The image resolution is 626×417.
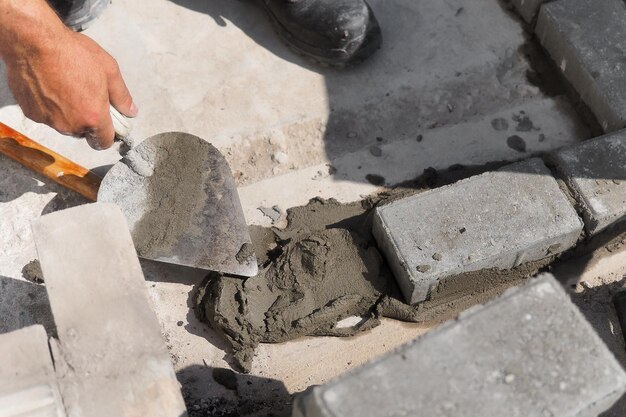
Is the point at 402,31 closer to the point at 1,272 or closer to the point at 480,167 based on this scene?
the point at 480,167

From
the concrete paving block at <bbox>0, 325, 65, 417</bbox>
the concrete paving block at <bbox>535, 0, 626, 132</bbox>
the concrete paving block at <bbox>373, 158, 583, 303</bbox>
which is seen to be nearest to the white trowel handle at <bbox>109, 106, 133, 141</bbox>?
the concrete paving block at <bbox>0, 325, 65, 417</bbox>

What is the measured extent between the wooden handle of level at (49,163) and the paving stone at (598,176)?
2.34m

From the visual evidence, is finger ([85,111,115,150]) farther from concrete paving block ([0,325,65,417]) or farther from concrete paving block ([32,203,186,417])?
concrete paving block ([0,325,65,417])

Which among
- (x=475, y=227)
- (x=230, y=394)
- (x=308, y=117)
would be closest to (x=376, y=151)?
(x=308, y=117)

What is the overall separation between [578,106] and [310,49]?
1.52 m

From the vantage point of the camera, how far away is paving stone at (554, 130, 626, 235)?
3892 mm

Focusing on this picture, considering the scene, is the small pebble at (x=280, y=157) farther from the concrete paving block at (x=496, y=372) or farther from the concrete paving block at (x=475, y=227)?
the concrete paving block at (x=496, y=372)

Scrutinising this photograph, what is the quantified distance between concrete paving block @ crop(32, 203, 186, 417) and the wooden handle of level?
0.74 meters

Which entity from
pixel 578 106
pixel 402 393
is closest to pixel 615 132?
pixel 578 106

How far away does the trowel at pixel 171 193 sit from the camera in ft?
12.9

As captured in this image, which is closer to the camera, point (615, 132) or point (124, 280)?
point (124, 280)

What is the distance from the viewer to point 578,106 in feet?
14.9

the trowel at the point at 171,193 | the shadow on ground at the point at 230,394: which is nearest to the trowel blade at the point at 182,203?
the trowel at the point at 171,193

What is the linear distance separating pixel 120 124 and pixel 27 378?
4.07ft
